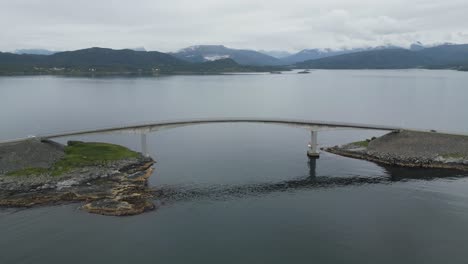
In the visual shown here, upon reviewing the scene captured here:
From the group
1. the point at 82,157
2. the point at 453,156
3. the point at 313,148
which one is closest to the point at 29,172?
the point at 82,157

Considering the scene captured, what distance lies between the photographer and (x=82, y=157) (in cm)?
7731

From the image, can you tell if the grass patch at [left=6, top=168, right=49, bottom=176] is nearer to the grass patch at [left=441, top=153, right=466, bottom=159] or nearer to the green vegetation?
the green vegetation

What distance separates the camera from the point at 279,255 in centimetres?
4488

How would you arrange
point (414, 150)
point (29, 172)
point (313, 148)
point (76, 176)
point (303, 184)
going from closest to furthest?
point (29, 172) < point (76, 176) < point (303, 184) < point (414, 150) < point (313, 148)

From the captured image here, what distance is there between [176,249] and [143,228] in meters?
7.36

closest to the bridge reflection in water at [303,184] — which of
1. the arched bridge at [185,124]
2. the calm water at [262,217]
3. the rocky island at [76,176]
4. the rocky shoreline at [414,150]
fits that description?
the calm water at [262,217]

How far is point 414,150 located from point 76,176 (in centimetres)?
7198

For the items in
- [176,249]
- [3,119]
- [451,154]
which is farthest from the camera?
[3,119]

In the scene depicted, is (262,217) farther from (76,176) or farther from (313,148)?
(313,148)

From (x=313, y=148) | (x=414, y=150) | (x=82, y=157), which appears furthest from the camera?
(x=313, y=148)

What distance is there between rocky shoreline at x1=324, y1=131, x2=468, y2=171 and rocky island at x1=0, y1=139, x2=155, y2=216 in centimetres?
4998

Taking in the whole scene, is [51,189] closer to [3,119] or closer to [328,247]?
[328,247]

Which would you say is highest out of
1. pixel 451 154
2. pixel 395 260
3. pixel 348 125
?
pixel 348 125

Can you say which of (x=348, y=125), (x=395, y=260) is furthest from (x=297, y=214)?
(x=348, y=125)
